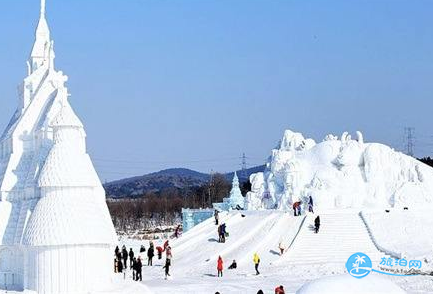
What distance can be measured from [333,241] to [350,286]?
2392cm

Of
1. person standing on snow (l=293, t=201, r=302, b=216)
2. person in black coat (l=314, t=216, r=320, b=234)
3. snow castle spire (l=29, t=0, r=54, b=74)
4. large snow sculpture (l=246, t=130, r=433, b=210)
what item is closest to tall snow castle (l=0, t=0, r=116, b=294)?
snow castle spire (l=29, t=0, r=54, b=74)

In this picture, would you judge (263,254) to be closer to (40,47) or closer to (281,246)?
(281,246)

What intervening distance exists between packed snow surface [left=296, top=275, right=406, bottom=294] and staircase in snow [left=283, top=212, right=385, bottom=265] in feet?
67.2

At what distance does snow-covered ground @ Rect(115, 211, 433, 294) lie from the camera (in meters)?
25.8

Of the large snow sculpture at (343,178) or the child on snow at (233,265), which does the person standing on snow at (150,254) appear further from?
the large snow sculpture at (343,178)

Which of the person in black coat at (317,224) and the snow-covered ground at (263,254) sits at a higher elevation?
the person in black coat at (317,224)

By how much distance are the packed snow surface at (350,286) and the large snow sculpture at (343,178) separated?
2877 centimetres

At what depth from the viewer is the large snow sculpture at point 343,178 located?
128 feet

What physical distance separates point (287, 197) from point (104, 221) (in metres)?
16.6

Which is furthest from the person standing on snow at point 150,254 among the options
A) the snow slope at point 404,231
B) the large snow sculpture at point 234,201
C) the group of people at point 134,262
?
the large snow sculpture at point 234,201

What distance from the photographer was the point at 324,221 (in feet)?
116

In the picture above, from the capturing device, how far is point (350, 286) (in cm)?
950

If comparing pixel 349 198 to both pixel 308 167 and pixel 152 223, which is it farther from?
pixel 152 223

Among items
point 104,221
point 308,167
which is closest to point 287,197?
point 308,167
